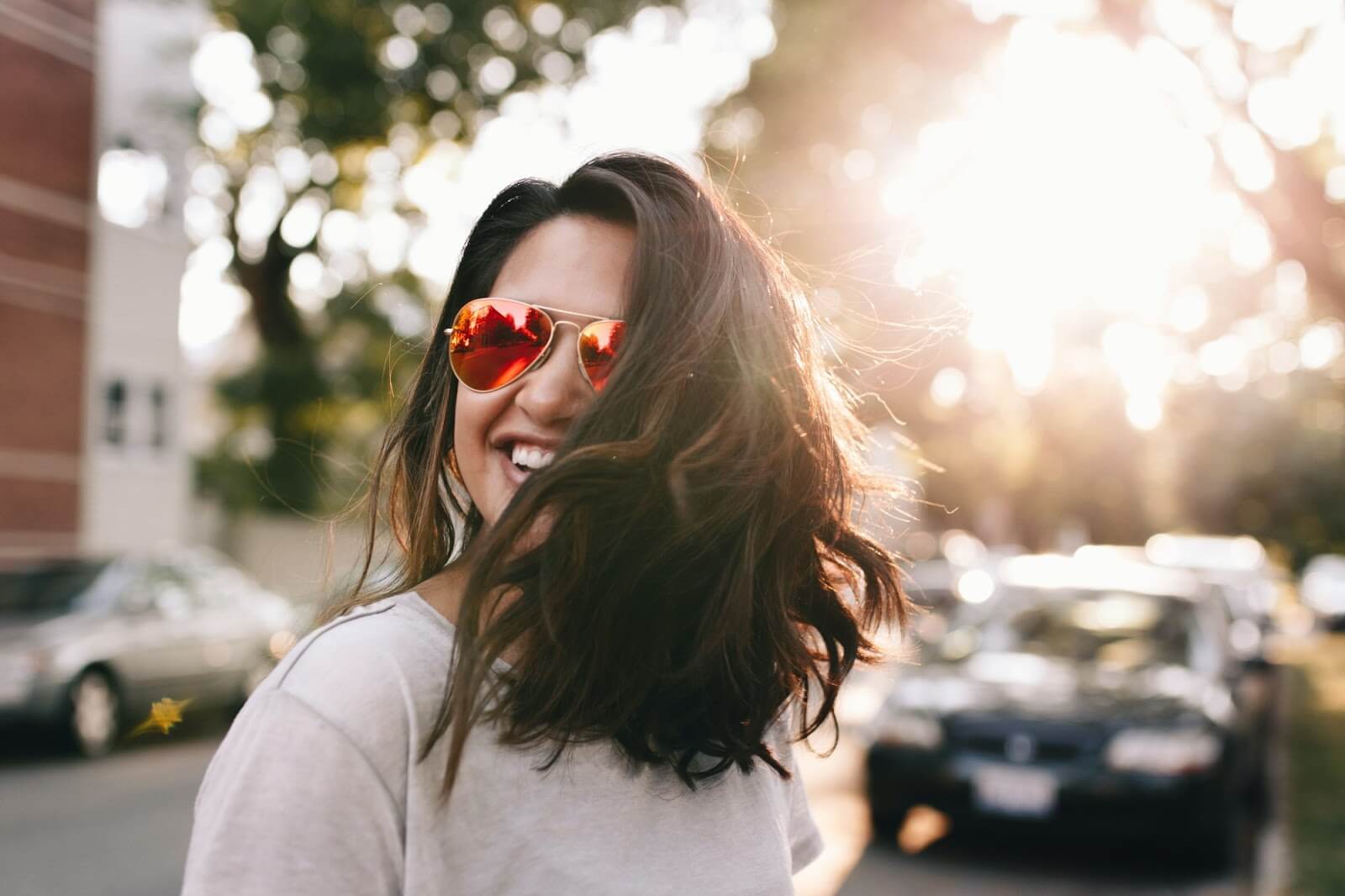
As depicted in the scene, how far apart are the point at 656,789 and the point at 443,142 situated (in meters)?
20.9

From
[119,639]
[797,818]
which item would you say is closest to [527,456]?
[797,818]

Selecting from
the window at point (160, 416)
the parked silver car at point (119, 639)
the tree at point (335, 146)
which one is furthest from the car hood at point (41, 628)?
the window at point (160, 416)

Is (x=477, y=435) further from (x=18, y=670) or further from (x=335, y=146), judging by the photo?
(x=335, y=146)

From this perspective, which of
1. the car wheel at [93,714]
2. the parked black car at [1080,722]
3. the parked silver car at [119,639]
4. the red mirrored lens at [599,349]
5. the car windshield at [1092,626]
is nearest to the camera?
the red mirrored lens at [599,349]

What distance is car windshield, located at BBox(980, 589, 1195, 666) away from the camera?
7957mm

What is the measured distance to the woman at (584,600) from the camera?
1227 millimetres

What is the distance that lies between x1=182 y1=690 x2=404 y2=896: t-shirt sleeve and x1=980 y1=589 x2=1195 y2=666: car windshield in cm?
724

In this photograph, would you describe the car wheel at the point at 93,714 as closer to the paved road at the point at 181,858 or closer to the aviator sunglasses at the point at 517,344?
the paved road at the point at 181,858

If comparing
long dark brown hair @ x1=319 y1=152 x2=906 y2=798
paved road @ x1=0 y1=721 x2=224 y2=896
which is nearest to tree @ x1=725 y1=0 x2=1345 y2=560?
long dark brown hair @ x1=319 y1=152 x2=906 y2=798

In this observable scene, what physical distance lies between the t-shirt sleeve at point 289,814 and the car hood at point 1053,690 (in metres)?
6.34

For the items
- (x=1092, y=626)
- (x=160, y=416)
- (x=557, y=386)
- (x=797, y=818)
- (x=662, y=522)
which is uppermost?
(x=557, y=386)

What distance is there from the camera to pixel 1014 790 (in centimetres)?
703

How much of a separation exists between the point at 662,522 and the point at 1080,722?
19.5 ft

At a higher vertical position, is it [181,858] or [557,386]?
[557,386]
